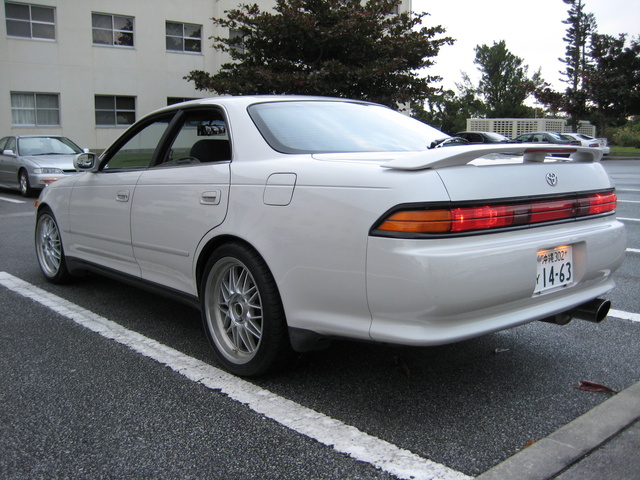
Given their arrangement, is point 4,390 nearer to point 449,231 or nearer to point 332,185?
point 332,185

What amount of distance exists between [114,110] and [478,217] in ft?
80.1

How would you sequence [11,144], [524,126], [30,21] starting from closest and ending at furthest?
[11,144], [30,21], [524,126]

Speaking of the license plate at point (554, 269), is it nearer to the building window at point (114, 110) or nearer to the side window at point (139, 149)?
the side window at point (139, 149)

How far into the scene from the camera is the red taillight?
98.5 inches

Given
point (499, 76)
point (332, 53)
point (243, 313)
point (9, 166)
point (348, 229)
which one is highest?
point (499, 76)

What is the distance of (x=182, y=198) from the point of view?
3562mm

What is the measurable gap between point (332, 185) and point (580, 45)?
61705 millimetres

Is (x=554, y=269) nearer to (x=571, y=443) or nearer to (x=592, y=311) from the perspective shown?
(x=592, y=311)

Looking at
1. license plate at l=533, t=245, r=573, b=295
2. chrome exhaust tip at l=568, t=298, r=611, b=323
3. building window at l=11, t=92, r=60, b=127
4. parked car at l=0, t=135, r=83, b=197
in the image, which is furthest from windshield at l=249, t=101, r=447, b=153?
building window at l=11, t=92, r=60, b=127

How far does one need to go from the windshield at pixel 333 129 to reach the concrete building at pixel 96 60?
2182cm

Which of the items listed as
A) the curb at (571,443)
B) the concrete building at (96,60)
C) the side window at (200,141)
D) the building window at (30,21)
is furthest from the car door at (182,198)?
the building window at (30,21)

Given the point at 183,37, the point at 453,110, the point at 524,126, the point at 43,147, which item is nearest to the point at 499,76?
the point at 453,110

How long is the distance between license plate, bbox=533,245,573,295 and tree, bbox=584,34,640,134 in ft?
146

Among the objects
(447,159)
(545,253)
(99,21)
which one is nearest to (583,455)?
(545,253)
